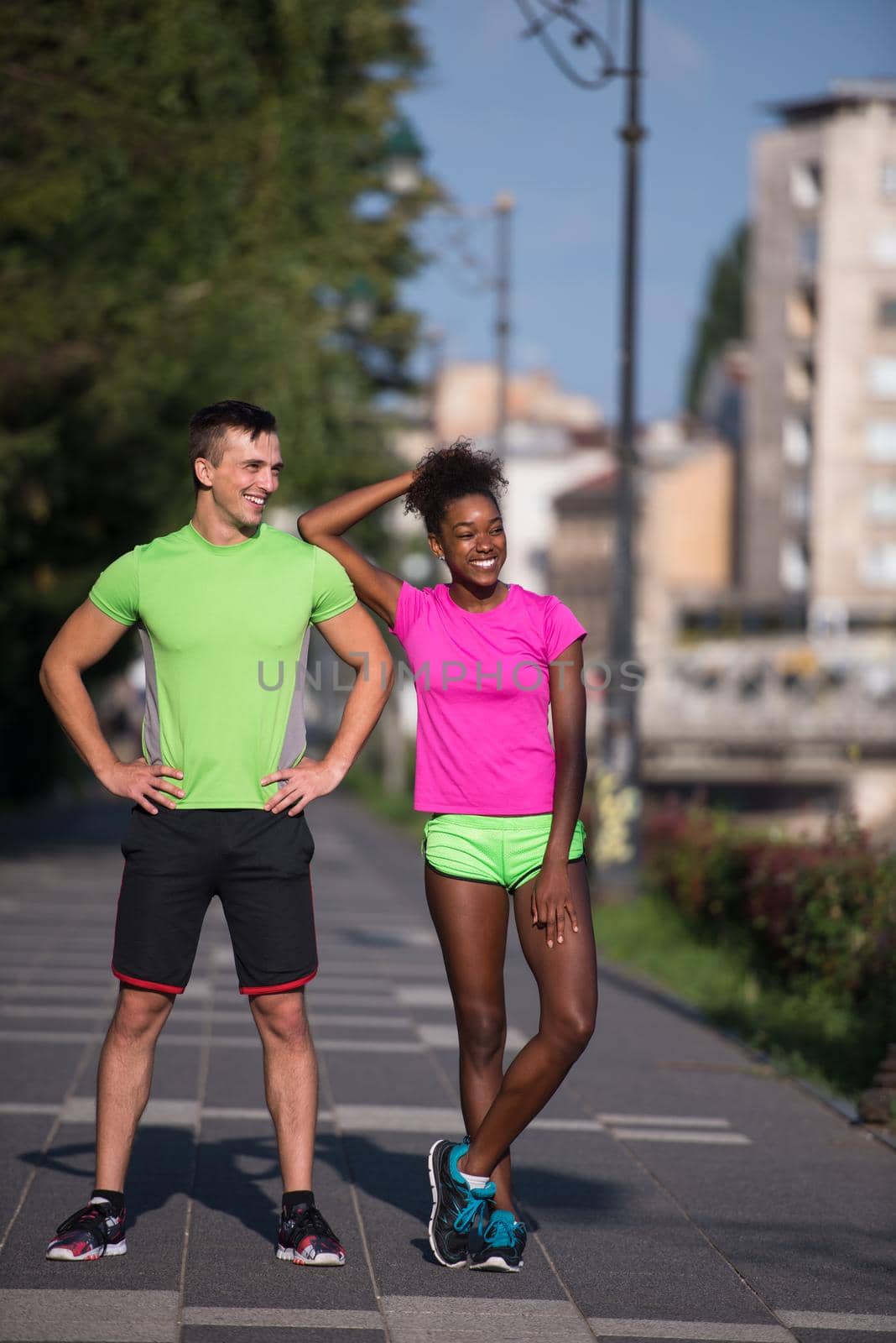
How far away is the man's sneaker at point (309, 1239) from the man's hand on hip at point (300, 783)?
99cm

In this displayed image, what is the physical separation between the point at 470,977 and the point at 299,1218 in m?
0.73

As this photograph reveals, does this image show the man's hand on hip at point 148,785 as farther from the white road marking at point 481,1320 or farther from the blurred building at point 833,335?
the blurred building at point 833,335

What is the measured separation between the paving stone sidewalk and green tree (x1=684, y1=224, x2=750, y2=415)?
102622 millimetres

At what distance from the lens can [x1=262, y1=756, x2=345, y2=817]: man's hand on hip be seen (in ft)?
17.0

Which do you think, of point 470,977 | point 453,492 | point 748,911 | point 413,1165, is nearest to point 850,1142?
point 413,1165

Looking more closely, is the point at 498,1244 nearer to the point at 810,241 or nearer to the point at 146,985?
the point at 146,985

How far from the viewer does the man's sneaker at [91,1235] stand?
Result: 516cm

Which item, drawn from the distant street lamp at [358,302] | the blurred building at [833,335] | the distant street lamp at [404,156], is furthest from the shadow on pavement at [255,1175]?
the blurred building at [833,335]

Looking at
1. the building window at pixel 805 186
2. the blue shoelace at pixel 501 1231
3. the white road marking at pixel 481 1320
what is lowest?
the white road marking at pixel 481 1320

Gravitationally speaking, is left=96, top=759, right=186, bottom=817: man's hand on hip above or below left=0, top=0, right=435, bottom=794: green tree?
below

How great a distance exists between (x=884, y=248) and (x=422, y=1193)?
7846 centimetres

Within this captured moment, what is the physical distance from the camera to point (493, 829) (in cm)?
522

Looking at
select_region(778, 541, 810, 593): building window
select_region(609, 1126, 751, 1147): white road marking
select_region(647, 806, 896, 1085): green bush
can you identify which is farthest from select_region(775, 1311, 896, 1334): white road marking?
select_region(778, 541, 810, 593): building window

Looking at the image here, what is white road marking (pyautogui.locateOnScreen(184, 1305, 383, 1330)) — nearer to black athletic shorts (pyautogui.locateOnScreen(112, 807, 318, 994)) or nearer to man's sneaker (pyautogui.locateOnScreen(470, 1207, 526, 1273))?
man's sneaker (pyautogui.locateOnScreen(470, 1207, 526, 1273))
